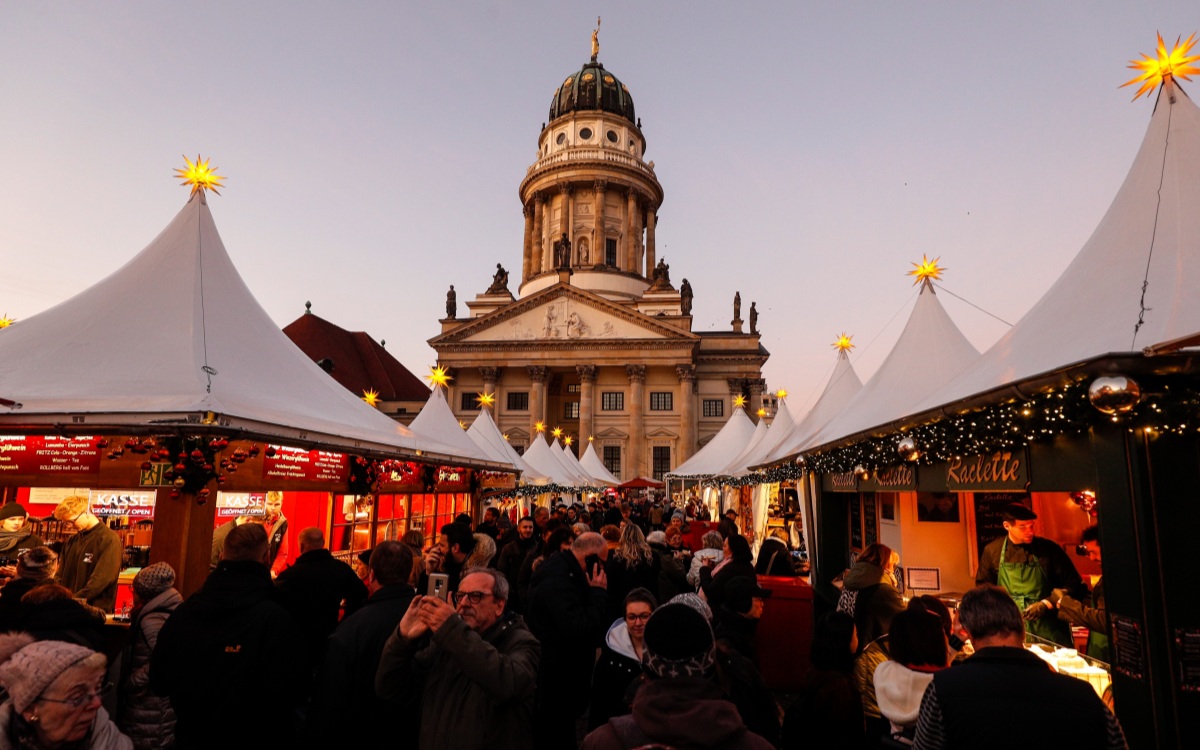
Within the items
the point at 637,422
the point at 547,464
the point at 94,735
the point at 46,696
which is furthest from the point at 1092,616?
the point at 637,422

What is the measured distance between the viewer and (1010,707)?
7.69 feet

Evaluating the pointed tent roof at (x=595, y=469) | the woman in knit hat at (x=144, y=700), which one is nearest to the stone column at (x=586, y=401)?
the pointed tent roof at (x=595, y=469)

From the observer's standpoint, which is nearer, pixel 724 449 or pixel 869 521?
pixel 869 521

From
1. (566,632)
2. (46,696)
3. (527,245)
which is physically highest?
(527,245)

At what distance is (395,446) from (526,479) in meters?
12.5

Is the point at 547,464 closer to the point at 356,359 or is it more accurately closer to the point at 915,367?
the point at 915,367

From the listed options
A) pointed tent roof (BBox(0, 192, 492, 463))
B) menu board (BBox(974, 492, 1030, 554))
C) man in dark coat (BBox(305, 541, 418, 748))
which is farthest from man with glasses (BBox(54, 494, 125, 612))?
menu board (BBox(974, 492, 1030, 554))

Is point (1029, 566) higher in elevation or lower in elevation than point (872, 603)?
higher

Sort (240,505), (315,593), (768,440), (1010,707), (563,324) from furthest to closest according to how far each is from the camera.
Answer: (563,324) → (768,440) → (240,505) → (315,593) → (1010,707)

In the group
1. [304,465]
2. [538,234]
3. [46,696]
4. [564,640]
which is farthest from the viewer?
[538,234]

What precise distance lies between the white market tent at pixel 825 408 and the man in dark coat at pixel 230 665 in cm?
830

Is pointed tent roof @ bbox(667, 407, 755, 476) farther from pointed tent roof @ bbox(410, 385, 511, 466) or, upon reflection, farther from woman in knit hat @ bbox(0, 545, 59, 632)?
woman in knit hat @ bbox(0, 545, 59, 632)

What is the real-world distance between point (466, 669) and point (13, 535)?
21.7ft

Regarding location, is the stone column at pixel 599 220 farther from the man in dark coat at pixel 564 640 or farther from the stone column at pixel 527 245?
the man in dark coat at pixel 564 640
